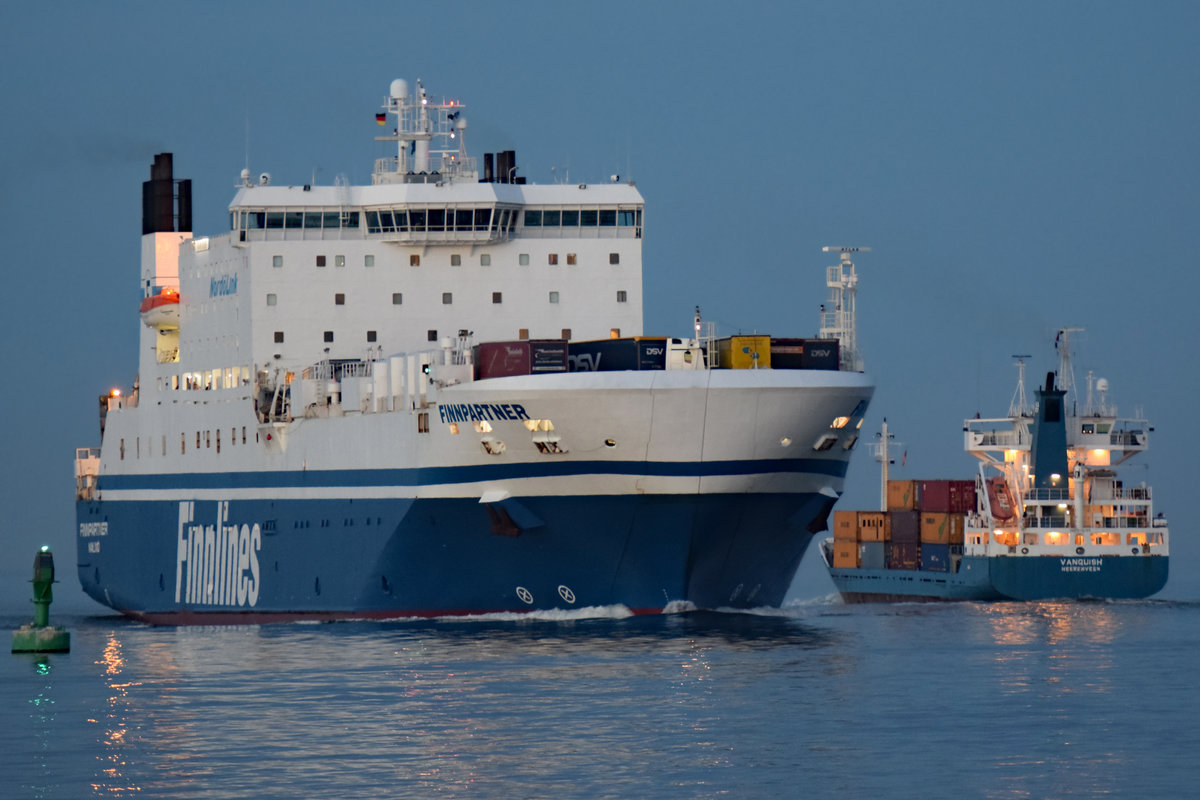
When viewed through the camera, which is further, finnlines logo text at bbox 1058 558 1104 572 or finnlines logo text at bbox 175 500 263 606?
finnlines logo text at bbox 1058 558 1104 572

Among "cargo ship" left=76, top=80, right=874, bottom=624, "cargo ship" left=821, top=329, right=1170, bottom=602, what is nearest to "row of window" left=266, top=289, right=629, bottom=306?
"cargo ship" left=76, top=80, right=874, bottom=624

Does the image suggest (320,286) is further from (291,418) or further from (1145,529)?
(1145,529)

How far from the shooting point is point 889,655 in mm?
44625

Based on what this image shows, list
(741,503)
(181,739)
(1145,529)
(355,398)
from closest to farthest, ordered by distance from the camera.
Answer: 1. (181,739)
2. (741,503)
3. (355,398)
4. (1145,529)

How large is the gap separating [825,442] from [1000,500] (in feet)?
85.3

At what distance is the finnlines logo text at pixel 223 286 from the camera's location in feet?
192

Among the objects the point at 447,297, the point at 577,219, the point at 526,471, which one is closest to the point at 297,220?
the point at 447,297

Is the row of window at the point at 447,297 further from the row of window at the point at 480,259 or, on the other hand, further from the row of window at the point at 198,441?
the row of window at the point at 198,441

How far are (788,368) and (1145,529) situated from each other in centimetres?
2513

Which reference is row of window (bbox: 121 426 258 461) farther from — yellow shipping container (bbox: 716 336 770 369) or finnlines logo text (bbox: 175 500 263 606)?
yellow shipping container (bbox: 716 336 770 369)

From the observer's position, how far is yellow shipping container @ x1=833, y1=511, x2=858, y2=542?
83.1m

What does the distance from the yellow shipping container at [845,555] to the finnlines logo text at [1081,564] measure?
14.3 m

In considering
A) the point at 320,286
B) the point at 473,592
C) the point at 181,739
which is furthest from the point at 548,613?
the point at 181,739

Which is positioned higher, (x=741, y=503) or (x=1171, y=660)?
(x=741, y=503)
